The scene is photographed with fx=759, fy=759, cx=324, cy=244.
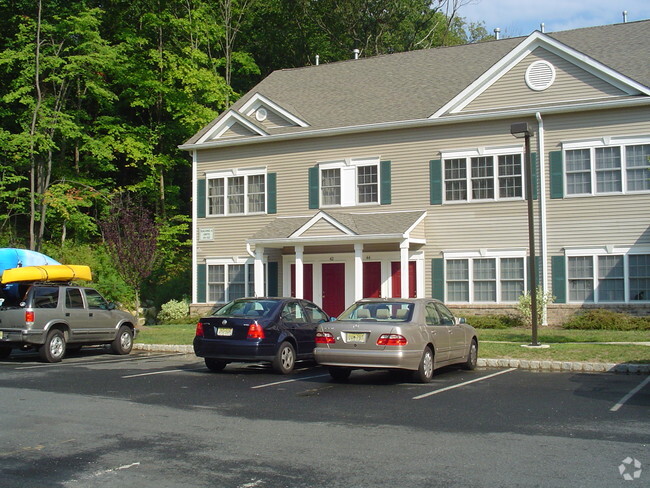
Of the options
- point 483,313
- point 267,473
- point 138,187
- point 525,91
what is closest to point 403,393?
point 267,473

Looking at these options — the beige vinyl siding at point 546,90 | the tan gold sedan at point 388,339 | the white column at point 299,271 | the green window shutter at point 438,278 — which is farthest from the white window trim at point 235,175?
the tan gold sedan at point 388,339

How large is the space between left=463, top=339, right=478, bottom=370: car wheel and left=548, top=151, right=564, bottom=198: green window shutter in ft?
32.4

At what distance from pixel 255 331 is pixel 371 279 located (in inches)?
487

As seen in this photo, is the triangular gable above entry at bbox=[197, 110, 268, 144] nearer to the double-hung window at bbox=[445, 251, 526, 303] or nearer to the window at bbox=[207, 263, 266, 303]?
the window at bbox=[207, 263, 266, 303]

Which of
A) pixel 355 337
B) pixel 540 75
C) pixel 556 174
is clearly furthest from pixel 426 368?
pixel 540 75

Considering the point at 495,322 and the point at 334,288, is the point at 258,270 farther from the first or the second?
the point at 495,322

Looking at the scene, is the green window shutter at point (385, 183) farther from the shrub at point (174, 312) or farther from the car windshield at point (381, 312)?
the car windshield at point (381, 312)

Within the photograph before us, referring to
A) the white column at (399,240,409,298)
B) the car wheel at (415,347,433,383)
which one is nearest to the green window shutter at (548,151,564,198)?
the white column at (399,240,409,298)

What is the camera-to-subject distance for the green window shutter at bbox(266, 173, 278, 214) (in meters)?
27.9

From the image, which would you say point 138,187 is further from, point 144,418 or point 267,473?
point 267,473

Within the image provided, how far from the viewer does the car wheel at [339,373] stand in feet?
44.1

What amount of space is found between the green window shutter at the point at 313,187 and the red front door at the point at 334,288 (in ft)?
7.34

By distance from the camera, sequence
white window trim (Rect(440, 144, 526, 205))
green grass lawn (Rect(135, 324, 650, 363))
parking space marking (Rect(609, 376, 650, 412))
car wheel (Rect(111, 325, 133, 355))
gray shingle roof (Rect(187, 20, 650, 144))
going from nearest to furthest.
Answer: parking space marking (Rect(609, 376, 650, 412)) < green grass lawn (Rect(135, 324, 650, 363)) < car wheel (Rect(111, 325, 133, 355)) < white window trim (Rect(440, 144, 526, 205)) < gray shingle roof (Rect(187, 20, 650, 144))

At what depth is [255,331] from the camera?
14305 mm
